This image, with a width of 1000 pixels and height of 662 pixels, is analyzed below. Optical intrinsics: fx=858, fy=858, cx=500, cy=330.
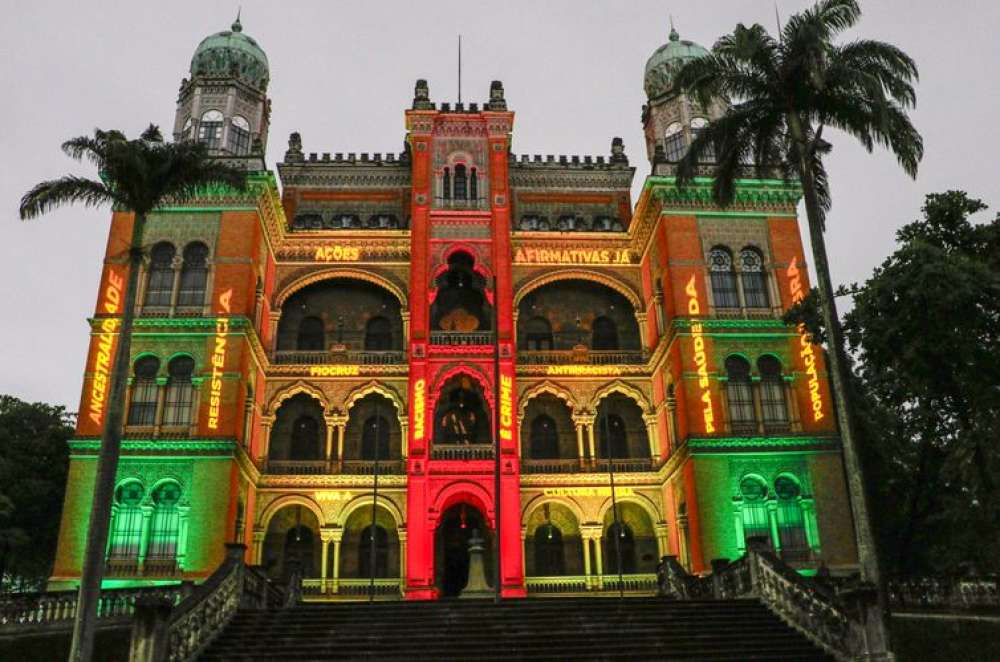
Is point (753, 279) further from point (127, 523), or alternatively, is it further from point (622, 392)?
point (127, 523)

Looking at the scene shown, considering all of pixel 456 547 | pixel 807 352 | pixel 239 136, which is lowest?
pixel 456 547

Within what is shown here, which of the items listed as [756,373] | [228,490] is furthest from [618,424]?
[228,490]

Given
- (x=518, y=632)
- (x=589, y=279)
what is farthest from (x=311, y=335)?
(x=518, y=632)

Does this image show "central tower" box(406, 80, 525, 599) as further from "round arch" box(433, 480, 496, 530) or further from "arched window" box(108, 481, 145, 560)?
"arched window" box(108, 481, 145, 560)

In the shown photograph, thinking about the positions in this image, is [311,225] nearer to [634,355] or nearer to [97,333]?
[97,333]

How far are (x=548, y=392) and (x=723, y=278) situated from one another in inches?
344

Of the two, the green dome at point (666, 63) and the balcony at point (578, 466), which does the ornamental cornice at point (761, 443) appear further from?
the green dome at point (666, 63)

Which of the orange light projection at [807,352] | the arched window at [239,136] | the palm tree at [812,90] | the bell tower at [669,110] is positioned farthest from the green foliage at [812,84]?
the arched window at [239,136]

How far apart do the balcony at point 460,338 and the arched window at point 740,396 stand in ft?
31.7

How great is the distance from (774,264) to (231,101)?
24179 millimetres

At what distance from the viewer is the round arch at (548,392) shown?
120 feet

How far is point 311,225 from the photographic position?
1583 inches

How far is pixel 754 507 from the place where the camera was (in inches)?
1230

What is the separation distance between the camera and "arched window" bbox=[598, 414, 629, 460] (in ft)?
122
